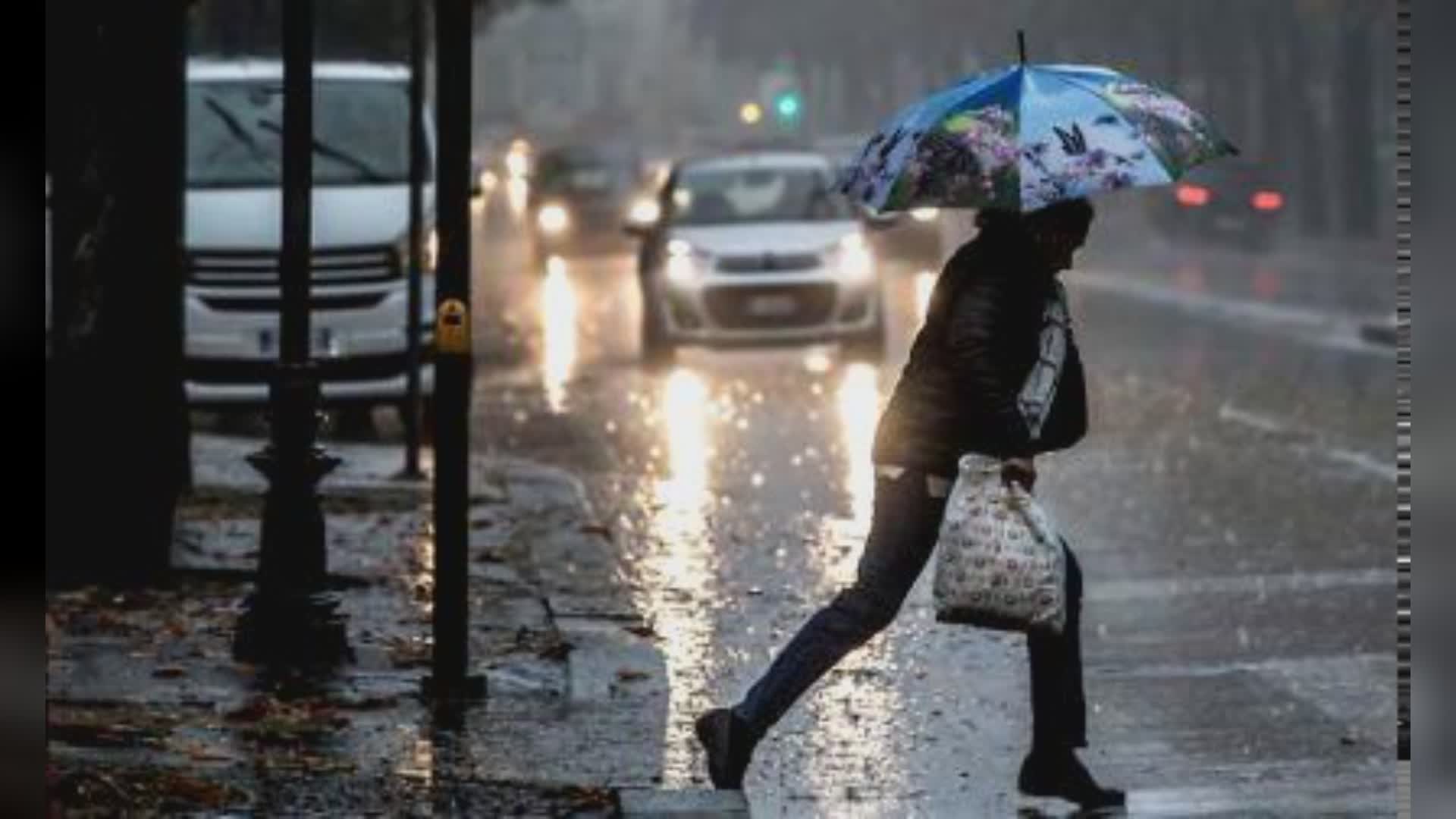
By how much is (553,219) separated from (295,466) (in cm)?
4005

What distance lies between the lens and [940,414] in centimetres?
834

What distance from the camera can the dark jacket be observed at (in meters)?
8.21

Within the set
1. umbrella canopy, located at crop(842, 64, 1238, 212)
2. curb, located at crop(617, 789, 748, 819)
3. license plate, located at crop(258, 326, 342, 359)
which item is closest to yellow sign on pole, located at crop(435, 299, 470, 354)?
umbrella canopy, located at crop(842, 64, 1238, 212)

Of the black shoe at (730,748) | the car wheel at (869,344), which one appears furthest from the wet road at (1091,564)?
the car wheel at (869,344)

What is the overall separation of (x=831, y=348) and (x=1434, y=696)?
23.2m

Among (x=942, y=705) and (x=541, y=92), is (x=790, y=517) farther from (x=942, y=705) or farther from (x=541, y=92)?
(x=541, y=92)

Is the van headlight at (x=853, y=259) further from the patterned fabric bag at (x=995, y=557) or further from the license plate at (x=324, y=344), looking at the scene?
the patterned fabric bag at (x=995, y=557)

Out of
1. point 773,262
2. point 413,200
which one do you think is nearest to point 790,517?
point 413,200

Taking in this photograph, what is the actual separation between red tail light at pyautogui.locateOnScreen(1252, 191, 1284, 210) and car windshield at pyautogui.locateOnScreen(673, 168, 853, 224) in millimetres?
22864

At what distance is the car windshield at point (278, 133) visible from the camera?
20125mm

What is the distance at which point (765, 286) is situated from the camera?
1048 inches

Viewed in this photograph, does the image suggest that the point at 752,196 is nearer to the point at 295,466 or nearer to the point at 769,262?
the point at 769,262

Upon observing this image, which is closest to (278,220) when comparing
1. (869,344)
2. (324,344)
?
(324,344)

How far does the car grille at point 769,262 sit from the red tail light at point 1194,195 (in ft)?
81.0
